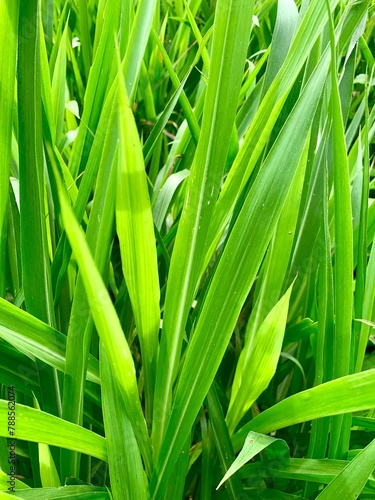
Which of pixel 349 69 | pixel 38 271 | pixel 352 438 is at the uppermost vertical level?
pixel 349 69

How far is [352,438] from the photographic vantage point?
433 millimetres

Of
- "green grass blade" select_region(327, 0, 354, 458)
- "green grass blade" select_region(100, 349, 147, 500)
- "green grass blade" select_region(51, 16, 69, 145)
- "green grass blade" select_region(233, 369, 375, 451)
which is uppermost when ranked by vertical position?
"green grass blade" select_region(51, 16, 69, 145)

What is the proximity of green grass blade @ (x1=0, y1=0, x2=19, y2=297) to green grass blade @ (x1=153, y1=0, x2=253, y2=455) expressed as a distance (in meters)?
0.13

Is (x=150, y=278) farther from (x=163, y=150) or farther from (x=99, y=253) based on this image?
(x=163, y=150)

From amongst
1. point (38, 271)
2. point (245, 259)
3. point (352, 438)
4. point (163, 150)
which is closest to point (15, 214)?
point (38, 271)

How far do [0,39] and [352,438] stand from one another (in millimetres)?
400

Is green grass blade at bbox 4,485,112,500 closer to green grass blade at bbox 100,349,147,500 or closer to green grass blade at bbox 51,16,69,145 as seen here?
green grass blade at bbox 100,349,147,500

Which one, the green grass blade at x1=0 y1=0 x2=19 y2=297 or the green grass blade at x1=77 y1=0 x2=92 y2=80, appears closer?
the green grass blade at x1=0 y1=0 x2=19 y2=297

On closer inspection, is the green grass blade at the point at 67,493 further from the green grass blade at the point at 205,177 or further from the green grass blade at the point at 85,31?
the green grass blade at the point at 85,31

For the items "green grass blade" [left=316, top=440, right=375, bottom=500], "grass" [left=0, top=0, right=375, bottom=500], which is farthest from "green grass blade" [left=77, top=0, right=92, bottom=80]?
"green grass blade" [left=316, top=440, right=375, bottom=500]

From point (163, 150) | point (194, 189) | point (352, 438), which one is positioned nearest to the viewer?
point (194, 189)

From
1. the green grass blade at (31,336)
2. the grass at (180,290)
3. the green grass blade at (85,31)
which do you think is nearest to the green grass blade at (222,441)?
the grass at (180,290)

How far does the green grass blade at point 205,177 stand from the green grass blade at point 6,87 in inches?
5.1

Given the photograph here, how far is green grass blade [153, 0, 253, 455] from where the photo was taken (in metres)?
0.28
